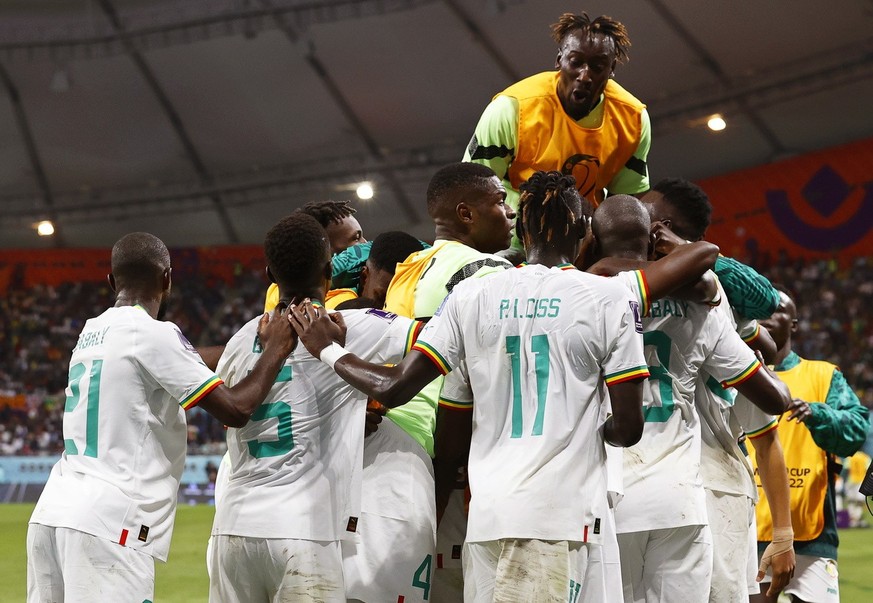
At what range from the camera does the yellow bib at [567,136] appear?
5008mm

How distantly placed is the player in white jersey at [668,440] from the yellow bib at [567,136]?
1.07 meters

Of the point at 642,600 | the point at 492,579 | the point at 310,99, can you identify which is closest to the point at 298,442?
the point at 492,579

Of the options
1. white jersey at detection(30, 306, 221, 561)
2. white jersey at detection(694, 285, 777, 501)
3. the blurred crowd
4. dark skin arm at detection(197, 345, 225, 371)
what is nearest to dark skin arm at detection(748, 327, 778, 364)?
white jersey at detection(694, 285, 777, 501)

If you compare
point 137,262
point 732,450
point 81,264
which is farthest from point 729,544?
point 81,264

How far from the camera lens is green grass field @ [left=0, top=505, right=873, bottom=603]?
8977 millimetres

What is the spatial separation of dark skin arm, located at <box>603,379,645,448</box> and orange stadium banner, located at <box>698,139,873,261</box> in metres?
19.6

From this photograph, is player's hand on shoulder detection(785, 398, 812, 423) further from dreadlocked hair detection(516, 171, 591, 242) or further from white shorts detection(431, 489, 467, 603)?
dreadlocked hair detection(516, 171, 591, 242)

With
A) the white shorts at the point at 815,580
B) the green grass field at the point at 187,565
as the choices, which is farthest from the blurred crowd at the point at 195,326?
the white shorts at the point at 815,580

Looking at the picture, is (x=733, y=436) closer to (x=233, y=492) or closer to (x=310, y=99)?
(x=233, y=492)

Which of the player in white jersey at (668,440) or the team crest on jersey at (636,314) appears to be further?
the player in white jersey at (668,440)

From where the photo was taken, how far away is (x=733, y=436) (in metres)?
4.56

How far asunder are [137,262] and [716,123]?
19975mm

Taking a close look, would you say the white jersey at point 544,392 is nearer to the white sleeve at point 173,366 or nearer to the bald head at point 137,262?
the white sleeve at point 173,366

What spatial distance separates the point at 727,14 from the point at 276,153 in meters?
10.9
